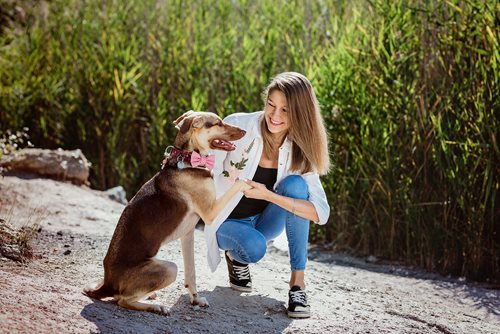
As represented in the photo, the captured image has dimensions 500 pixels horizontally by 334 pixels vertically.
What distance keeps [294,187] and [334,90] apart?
9.04ft

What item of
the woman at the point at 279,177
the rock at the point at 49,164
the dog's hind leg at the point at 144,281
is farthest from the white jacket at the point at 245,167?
the rock at the point at 49,164

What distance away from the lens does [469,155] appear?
672 centimetres

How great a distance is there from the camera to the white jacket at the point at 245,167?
5.01m

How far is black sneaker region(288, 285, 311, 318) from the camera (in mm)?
4801

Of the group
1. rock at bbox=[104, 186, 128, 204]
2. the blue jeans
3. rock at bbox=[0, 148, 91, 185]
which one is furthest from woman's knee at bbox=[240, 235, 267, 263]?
rock at bbox=[0, 148, 91, 185]

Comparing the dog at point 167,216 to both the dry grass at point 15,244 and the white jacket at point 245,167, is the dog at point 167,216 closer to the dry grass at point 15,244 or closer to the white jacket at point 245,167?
the white jacket at point 245,167

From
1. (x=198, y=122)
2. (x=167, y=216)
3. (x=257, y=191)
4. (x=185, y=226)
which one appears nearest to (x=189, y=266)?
(x=185, y=226)

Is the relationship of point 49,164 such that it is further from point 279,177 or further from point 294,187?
point 294,187

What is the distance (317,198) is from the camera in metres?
5.06

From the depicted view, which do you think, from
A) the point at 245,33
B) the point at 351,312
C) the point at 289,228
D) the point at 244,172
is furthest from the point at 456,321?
the point at 245,33

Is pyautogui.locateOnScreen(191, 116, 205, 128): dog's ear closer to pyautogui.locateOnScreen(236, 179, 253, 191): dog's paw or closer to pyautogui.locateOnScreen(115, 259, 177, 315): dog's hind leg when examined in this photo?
pyautogui.locateOnScreen(236, 179, 253, 191): dog's paw

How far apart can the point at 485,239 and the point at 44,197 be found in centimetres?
403

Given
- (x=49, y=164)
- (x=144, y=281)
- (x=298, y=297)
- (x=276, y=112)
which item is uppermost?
(x=276, y=112)

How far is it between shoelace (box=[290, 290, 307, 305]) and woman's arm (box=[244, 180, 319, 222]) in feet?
1.54
